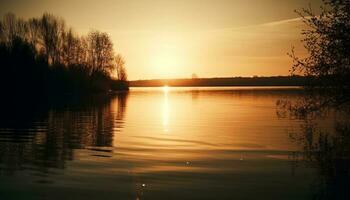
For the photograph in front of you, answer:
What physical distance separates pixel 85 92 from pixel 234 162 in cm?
9117

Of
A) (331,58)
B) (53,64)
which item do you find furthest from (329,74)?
(53,64)

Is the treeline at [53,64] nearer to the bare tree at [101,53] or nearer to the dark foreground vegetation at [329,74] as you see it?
the bare tree at [101,53]

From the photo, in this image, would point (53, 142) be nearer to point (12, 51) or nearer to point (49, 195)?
point (49, 195)

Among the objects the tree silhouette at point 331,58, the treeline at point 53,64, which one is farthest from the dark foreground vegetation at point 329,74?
the treeline at point 53,64

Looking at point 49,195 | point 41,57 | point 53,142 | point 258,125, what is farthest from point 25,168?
point 41,57

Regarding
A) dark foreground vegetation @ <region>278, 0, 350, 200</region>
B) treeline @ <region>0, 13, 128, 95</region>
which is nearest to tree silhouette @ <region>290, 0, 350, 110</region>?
dark foreground vegetation @ <region>278, 0, 350, 200</region>

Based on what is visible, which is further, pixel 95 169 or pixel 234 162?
pixel 234 162

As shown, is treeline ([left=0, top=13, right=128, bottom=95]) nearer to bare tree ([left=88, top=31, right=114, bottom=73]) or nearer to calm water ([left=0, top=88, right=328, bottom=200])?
bare tree ([left=88, top=31, right=114, bottom=73])

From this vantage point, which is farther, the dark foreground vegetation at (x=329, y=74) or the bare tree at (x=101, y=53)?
the bare tree at (x=101, y=53)

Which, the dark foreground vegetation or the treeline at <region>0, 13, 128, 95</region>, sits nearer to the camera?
the dark foreground vegetation

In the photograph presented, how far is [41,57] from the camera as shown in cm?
8844

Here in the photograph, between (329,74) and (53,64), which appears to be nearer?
(329,74)

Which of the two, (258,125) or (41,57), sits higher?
(41,57)

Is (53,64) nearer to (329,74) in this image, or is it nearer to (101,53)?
(101,53)
